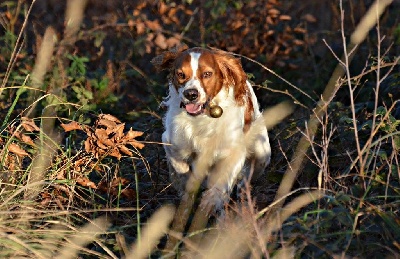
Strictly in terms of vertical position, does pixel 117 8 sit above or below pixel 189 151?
above

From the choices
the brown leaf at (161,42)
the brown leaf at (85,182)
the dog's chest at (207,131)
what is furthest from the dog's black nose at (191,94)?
the brown leaf at (161,42)

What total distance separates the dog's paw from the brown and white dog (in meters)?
0.04

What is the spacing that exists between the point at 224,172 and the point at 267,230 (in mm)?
1569

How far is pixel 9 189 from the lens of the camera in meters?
4.05

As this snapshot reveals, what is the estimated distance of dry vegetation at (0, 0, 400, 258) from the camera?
329 cm

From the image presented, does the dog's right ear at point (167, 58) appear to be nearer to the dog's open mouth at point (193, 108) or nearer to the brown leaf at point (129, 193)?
the dog's open mouth at point (193, 108)

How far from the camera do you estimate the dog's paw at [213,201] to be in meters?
4.56

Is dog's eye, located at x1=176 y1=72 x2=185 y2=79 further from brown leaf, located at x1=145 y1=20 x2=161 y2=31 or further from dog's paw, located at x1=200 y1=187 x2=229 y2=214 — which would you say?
brown leaf, located at x1=145 y1=20 x2=161 y2=31

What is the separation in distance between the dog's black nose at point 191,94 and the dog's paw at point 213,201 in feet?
1.62

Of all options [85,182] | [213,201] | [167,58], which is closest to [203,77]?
[167,58]

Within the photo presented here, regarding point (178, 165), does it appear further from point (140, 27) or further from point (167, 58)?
point (140, 27)

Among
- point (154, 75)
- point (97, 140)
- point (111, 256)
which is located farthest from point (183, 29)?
point (111, 256)

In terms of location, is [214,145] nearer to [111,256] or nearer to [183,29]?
[111,256]

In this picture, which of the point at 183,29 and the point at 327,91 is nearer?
the point at 327,91
